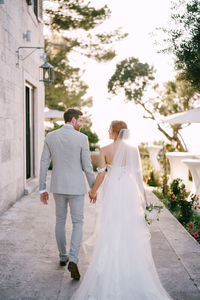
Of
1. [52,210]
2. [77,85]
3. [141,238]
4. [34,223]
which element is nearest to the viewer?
[141,238]

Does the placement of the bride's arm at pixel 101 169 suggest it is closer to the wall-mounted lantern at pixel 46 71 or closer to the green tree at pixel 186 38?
the green tree at pixel 186 38

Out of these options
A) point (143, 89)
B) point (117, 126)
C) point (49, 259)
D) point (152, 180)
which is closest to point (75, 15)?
point (143, 89)

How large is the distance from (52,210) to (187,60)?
3.78m

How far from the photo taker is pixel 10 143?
24.7 ft

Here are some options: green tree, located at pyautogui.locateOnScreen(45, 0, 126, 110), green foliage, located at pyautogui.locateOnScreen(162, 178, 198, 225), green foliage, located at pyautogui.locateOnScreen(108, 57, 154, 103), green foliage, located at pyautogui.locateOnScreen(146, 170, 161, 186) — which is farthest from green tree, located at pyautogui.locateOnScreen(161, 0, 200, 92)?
green foliage, located at pyautogui.locateOnScreen(108, 57, 154, 103)

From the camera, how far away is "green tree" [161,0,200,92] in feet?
21.1

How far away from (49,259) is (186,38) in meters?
4.46

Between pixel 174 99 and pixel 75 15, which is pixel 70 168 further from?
pixel 174 99

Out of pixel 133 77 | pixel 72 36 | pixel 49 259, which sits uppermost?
pixel 72 36

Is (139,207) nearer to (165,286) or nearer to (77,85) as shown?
(165,286)

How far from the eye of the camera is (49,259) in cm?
454

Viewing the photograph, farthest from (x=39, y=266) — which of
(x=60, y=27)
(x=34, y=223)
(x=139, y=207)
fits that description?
(x=60, y=27)

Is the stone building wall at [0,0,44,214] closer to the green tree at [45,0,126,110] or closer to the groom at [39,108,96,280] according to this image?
the groom at [39,108,96,280]

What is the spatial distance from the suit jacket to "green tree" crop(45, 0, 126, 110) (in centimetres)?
1001
